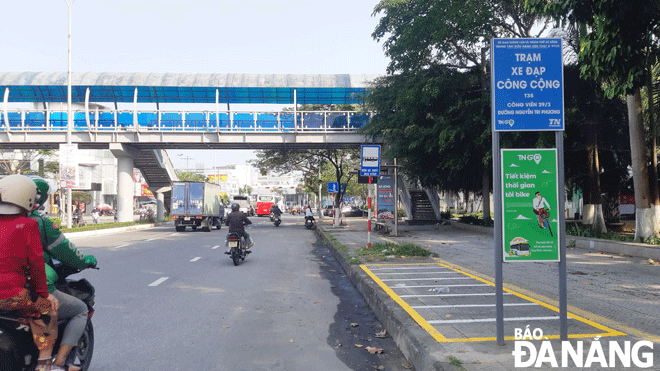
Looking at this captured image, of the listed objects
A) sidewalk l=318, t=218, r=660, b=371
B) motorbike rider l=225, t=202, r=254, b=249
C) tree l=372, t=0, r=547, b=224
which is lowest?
sidewalk l=318, t=218, r=660, b=371

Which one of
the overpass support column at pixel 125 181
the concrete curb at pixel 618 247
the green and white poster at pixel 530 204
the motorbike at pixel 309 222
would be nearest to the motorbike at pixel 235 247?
Answer: the green and white poster at pixel 530 204

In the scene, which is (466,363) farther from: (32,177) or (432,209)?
(432,209)

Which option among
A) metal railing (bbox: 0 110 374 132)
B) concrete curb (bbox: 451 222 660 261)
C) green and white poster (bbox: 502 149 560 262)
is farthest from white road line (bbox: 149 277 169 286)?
metal railing (bbox: 0 110 374 132)

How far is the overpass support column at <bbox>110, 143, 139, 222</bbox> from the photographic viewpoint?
33.8 meters

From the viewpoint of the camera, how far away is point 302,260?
14.3 m

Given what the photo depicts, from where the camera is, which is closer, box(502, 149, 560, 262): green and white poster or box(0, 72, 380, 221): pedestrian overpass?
box(502, 149, 560, 262): green and white poster

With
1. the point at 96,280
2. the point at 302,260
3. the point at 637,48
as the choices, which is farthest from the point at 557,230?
the point at 302,260

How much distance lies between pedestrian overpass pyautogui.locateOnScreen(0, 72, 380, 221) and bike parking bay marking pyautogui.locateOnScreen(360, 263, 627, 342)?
888 inches

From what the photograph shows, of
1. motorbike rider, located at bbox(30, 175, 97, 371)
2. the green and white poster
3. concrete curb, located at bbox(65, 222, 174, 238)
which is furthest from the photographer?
concrete curb, located at bbox(65, 222, 174, 238)

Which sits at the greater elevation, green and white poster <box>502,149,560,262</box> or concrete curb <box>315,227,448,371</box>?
green and white poster <box>502,149,560,262</box>

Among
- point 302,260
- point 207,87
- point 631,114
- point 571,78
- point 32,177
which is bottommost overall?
point 302,260

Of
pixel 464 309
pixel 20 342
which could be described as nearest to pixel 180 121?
pixel 464 309

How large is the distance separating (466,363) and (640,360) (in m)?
1.49

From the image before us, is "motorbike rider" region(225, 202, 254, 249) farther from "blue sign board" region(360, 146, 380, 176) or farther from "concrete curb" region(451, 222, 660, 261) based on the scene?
"concrete curb" region(451, 222, 660, 261)
